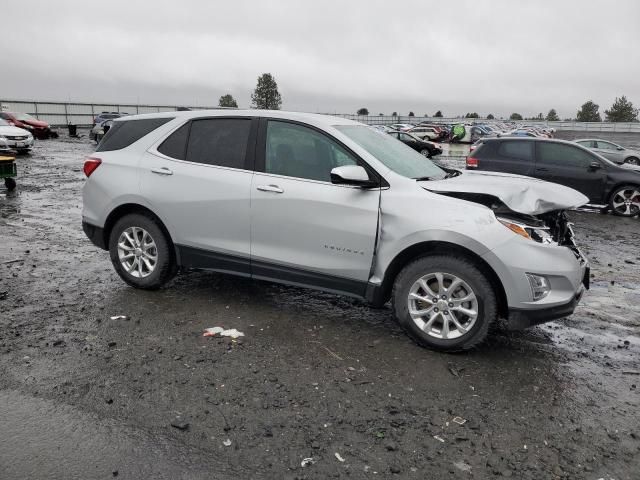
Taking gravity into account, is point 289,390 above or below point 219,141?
below

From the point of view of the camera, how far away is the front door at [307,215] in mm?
4160

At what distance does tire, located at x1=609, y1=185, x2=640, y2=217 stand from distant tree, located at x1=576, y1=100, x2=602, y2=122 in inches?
4576

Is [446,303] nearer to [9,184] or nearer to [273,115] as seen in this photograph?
[273,115]

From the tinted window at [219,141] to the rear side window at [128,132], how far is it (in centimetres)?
49

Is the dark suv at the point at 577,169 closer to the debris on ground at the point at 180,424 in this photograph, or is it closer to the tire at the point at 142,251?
the tire at the point at 142,251

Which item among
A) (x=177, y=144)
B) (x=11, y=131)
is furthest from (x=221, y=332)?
(x=11, y=131)

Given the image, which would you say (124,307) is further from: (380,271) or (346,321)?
(380,271)

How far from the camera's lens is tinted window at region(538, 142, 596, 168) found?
36.1 ft

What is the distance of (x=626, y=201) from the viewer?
35.9 ft

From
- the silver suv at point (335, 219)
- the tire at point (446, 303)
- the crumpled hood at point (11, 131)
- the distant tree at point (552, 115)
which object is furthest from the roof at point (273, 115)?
the distant tree at point (552, 115)

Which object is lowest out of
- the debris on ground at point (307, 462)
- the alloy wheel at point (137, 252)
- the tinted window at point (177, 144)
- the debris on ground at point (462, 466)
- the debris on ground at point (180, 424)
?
the debris on ground at point (180, 424)

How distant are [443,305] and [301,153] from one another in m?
1.76

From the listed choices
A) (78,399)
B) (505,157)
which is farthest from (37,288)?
(505,157)

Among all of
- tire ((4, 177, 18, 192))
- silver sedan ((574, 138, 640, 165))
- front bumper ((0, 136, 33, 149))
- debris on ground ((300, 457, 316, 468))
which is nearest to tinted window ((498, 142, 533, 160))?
silver sedan ((574, 138, 640, 165))
